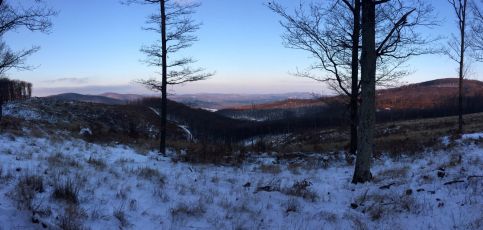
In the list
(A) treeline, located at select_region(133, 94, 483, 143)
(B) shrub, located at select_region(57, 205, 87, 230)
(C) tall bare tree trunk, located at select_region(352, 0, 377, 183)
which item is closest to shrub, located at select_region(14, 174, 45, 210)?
(B) shrub, located at select_region(57, 205, 87, 230)

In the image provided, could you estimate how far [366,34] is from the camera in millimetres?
9016

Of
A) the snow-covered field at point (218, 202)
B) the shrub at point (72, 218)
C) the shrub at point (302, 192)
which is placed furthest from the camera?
the shrub at point (302, 192)

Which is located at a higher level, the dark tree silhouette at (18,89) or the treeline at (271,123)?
the dark tree silhouette at (18,89)

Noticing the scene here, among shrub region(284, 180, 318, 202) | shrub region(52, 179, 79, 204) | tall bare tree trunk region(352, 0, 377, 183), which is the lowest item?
shrub region(284, 180, 318, 202)

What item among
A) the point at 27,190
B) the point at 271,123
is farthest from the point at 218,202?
the point at 271,123

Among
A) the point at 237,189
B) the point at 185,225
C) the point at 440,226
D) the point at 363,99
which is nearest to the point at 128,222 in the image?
the point at 185,225

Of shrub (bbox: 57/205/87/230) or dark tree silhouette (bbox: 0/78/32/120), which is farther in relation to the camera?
dark tree silhouette (bbox: 0/78/32/120)

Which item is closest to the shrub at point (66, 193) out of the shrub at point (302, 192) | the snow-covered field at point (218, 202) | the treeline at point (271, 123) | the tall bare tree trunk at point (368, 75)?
the snow-covered field at point (218, 202)

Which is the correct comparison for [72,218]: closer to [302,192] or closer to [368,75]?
[302,192]

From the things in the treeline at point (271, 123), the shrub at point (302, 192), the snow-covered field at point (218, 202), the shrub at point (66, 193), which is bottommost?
the treeline at point (271, 123)

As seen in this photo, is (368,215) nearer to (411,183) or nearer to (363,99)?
(411,183)

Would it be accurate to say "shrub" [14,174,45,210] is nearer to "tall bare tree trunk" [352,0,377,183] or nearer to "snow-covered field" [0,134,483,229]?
"snow-covered field" [0,134,483,229]

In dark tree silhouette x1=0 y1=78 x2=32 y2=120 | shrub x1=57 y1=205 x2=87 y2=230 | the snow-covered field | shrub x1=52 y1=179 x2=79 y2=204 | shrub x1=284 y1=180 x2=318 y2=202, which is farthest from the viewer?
dark tree silhouette x1=0 y1=78 x2=32 y2=120

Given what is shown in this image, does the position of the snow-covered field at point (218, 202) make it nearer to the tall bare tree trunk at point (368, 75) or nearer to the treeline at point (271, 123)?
the tall bare tree trunk at point (368, 75)
